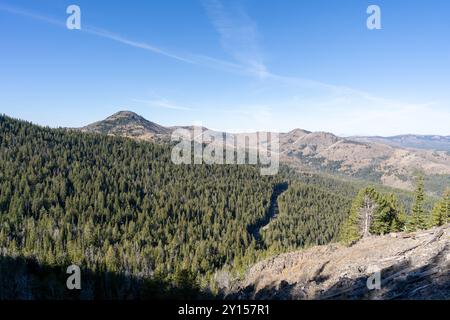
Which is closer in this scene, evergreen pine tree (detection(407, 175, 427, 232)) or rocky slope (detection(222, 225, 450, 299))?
rocky slope (detection(222, 225, 450, 299))

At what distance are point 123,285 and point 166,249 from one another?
4429cm

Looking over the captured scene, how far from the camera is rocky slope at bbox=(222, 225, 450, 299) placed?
92.5 feet

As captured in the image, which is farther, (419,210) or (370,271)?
(419,210)

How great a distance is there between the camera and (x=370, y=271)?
3638 cm

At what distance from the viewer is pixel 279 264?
61.5 m

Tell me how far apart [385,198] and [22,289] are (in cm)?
10158

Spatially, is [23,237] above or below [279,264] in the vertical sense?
below

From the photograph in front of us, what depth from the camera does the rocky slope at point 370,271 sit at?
92.5ft

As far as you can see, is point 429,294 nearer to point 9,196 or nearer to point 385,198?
point 385,198

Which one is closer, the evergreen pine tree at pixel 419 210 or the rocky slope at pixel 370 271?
the rocky slope at pixel 370 271
